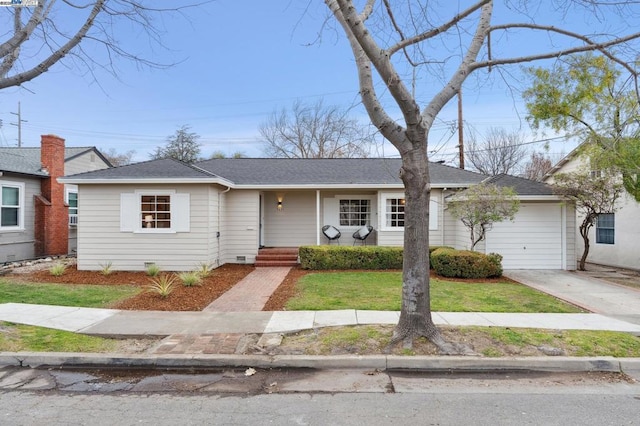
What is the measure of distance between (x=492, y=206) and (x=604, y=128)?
359cm

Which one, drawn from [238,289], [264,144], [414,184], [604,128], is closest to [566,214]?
[604,128]

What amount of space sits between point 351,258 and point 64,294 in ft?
25.4

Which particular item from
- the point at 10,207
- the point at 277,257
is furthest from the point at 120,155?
the point at 277,257

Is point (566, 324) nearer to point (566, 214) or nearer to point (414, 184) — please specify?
point (414, 184)

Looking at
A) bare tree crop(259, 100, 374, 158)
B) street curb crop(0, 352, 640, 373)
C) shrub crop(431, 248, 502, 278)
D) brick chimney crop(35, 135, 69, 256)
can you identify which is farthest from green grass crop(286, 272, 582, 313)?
→ bare tree crop(259, 100, 374, 158)

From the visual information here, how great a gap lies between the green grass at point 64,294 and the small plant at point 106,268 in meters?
1.55

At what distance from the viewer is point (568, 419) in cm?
343

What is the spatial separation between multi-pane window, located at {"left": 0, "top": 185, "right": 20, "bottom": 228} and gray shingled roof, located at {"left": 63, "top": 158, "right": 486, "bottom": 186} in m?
Answer: 3.97

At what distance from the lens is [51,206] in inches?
583

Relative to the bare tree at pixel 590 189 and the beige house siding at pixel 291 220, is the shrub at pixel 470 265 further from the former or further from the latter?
the beige house siding at pixel 291 220

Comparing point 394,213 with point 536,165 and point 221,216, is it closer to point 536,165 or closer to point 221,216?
point 221,216

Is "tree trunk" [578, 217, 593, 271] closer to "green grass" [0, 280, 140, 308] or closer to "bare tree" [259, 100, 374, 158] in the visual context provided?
"green grass" [0, 280, 140, 308]

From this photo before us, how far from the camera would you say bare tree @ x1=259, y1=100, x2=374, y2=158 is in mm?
30908

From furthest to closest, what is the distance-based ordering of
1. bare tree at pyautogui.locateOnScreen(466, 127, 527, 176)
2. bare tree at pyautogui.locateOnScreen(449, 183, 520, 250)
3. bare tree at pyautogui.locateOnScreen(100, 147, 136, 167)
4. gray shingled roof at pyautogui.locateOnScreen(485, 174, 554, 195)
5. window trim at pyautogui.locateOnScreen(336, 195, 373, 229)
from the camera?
bare tree at pyautogui.locateOnScreen(100, 147, 136, 167) < bare tree at pyautogui.locateOnScreen(466, 127, 527, 176) < window trim at pyautogui.locateOnScreen(336, 195, 373, 229) < gray shingled roof at pyautogui.locateOnScreen(485, 174, 554, 195) < bare tree at pyautogui.locateOnScreen(449, 183, 520, 250)
